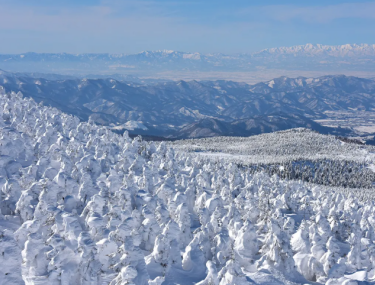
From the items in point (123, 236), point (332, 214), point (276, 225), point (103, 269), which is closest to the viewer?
point (103, 269)

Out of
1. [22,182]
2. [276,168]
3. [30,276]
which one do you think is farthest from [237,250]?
[276,168]

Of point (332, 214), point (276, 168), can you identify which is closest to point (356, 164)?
point (276, 168)

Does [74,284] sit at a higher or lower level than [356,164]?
higher

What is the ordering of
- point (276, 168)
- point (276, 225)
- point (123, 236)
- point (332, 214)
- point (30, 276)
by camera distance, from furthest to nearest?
point (276, 168)
point (332, 214)
point (276, 225)
point (123, 236)
point (30, 276)

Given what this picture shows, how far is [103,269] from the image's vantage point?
25.8 m

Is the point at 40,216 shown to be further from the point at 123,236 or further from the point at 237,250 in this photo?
the point at 237,250

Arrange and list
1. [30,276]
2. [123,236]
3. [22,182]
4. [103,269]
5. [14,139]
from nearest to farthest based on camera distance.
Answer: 1. [30,276]
2. [103,269]
3. [123,236]
4. [22,182]
5. [14,139]

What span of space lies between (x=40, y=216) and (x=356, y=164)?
197 m

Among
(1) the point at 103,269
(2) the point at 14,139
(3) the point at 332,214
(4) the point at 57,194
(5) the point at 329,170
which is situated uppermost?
(2) the point at 14,139

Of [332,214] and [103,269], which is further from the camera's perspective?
[332,214]

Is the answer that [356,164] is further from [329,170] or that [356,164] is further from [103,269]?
[103,269]

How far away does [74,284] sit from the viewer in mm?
22828

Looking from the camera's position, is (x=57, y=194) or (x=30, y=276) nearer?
(x=30, y=276)

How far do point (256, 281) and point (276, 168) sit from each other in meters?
138
